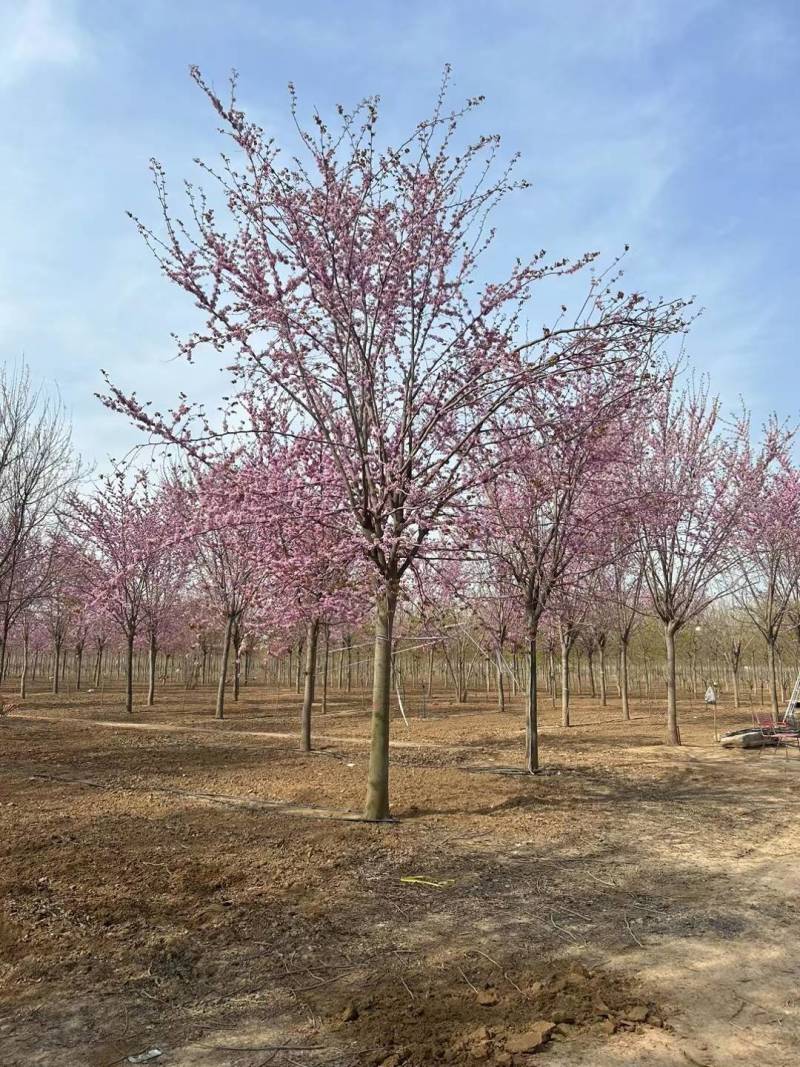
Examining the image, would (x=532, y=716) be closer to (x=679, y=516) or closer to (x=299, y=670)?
(x=679, y=516)

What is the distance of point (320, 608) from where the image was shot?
7367mm

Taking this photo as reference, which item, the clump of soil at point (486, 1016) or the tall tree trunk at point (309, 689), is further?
the tall tree trunk at point (309, 689)

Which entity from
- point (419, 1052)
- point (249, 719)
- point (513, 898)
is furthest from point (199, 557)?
point (419, 1052)

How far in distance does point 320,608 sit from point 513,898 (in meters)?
3.51

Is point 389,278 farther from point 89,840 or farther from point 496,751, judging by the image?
point 496,751

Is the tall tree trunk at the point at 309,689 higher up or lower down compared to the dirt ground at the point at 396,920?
higher up

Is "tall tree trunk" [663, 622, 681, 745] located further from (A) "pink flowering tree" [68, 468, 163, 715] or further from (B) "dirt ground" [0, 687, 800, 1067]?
(A) "pink flowering tree" [68, 468, 163, 715]

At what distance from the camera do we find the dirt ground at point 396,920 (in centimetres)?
300

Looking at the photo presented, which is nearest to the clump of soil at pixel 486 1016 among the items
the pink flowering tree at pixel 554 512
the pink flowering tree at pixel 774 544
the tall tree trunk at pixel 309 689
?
the pink flowering tree at pixel 554 512

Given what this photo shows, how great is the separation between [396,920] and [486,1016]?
4.44 feet

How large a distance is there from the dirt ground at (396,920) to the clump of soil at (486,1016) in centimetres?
1

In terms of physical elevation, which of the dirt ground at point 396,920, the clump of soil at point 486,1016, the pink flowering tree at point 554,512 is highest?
the pink flowering tree at point 554,512

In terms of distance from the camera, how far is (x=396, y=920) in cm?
440

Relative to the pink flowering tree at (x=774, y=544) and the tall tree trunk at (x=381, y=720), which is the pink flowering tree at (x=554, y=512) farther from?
the pink flowering tree at (x=774, y=544)
